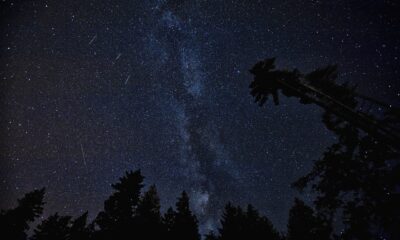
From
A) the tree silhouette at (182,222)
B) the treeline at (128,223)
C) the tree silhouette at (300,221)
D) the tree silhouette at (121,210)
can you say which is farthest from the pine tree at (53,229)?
the tree silhouette at (300,221)

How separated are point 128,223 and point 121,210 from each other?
5.80ft

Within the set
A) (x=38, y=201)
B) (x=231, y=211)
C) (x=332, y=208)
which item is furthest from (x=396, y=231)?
(x=38, y=201)

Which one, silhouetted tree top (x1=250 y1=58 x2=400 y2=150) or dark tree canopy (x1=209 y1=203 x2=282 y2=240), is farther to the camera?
dark tree canopy (x1=209 y1=203 x2=282 y2=240)

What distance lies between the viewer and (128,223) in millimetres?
21922

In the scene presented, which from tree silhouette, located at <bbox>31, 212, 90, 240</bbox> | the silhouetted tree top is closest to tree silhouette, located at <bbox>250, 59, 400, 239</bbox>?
the silhouetted tree top

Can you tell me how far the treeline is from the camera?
72.9 ft

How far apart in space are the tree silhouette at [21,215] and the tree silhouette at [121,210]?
26.0 feet

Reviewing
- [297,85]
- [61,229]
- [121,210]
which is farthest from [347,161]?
[61,229]

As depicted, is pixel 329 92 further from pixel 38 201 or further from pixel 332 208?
pixel 38 201

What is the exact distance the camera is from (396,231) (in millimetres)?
10695

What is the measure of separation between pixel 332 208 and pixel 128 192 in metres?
18.4

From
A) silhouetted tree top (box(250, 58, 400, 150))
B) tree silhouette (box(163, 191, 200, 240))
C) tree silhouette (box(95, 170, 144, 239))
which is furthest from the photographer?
tree silhouette (box(163, 191, 200, 240))

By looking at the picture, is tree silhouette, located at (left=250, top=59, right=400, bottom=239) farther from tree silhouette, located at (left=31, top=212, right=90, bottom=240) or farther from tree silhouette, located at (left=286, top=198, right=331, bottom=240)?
tree silhouette, located at (left=31, top=212, right=90, bottom=240)

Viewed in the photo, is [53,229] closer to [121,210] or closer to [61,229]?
[61,229]
